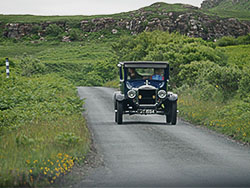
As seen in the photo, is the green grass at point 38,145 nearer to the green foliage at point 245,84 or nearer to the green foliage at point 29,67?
the green foliage at point 245,84

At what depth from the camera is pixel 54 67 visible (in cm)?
7494

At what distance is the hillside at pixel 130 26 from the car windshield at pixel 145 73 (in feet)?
340

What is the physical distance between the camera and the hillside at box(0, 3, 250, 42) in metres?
124

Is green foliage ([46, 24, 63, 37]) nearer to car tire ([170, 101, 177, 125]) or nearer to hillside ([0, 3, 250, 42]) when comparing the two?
hillside ([0, 3, 250, 42])

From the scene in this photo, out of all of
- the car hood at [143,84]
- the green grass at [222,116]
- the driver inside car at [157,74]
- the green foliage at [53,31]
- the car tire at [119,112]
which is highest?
the driver inside car at [157,74]

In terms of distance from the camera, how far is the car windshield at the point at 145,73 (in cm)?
1816

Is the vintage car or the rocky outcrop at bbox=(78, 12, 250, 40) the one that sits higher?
the vintage car

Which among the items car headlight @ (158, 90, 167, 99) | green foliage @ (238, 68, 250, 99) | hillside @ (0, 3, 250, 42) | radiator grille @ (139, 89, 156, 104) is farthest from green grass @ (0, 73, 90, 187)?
hillside @ (0, 3, 250, 42)

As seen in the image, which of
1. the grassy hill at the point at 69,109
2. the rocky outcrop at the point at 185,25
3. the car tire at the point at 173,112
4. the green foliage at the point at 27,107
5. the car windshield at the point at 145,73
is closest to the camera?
the grassy hill at the point at 69,109

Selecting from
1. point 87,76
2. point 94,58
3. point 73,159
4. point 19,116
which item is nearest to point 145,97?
point 19,116

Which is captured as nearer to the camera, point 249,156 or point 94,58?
point 249,156

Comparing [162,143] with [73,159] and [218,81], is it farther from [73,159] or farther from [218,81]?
[218,81]

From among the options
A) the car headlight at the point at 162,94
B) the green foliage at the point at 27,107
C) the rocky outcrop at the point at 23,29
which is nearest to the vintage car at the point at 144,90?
the car headlight at the point at 162,94

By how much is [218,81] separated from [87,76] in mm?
46154
